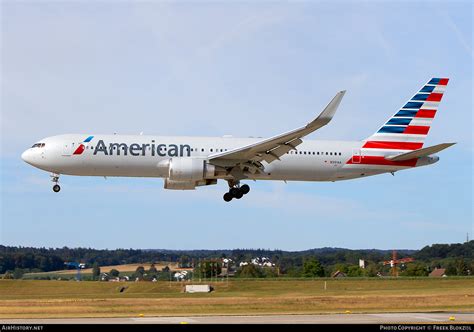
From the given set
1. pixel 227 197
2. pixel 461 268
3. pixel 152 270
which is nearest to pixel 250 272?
pixel 461 268

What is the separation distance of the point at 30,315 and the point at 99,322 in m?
7.06

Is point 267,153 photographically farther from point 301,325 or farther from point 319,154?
point 301,325

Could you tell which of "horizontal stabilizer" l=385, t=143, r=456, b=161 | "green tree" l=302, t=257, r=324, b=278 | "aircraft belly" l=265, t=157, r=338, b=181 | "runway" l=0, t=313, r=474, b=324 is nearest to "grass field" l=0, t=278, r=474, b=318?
"runway" l=0, t=313, r=474, b=324

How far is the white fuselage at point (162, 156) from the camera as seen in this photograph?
45.0 meters

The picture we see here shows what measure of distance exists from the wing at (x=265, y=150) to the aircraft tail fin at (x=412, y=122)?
666 cm

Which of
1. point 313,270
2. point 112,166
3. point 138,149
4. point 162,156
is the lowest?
point 313,270

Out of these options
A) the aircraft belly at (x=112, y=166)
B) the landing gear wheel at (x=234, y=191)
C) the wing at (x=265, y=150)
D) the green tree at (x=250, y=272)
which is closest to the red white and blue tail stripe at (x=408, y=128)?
the wing at (x=265, y=150)

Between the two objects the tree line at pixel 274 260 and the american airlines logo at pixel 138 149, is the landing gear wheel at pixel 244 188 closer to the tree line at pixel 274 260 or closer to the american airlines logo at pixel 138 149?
the american airlines logo at pixel 138 149

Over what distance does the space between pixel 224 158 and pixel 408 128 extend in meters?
13.7

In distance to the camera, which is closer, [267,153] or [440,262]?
[267,153]

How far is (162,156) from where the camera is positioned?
4534cm

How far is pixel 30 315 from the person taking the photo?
37656 millimetres

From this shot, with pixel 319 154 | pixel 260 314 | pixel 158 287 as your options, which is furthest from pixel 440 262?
pixel 260 314

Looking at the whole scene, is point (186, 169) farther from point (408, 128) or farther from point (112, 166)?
point (408, 128)
